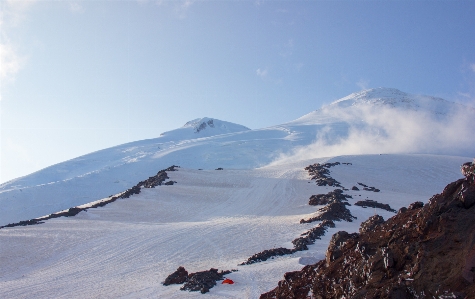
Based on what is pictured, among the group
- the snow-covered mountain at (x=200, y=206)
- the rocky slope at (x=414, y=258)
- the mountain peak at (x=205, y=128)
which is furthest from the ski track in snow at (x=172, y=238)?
the mountain peak at (x=205, y=128)

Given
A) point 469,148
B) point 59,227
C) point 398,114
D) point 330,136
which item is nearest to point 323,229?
point 59,227

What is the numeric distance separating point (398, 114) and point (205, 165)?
46.1 meters

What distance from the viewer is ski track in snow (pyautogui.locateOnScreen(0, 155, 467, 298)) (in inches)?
392

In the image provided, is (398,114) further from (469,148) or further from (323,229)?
(323,229)

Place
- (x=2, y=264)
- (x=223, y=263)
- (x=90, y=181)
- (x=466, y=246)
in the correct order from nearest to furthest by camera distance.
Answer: (x=466, y=246) < (x=223, y=263) < (x=2, y=264) < (x=90, y=181)

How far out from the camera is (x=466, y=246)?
4.22 m

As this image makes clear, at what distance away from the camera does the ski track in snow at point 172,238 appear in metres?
9.96

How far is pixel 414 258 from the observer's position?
4523mm

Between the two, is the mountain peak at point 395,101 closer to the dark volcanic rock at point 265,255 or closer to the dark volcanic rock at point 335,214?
the dark volcanic rock at point 335,214

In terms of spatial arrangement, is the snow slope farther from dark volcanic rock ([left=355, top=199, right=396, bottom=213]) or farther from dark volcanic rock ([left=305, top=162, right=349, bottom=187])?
dark volcanic rock ([left=355, top=199, right=396, bottom=213])

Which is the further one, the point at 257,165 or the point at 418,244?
the point at 257,165

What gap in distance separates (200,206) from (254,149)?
42804mm

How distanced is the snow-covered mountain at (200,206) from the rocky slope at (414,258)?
2884mm

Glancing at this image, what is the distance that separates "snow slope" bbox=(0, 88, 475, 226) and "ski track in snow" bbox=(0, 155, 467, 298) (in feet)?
66.9
